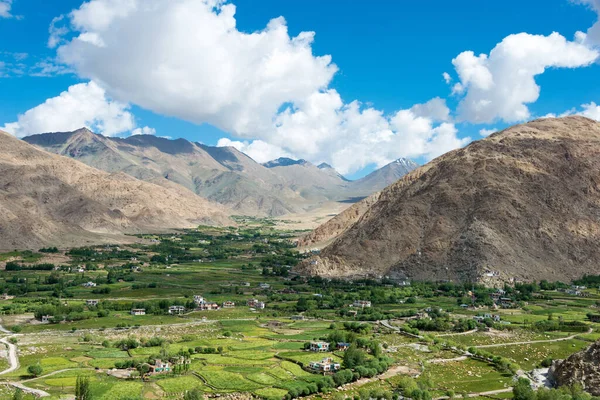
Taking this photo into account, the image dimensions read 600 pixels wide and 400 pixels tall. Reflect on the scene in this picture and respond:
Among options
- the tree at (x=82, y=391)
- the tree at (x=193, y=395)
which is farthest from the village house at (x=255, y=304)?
the tree at (x=82, y=391)

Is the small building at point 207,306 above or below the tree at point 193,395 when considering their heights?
above

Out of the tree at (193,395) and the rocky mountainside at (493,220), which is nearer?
the tree at (193,395)

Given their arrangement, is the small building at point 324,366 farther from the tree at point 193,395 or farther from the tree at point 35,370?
the tree at point 35,370

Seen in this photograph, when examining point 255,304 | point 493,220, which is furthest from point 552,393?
point 493,220

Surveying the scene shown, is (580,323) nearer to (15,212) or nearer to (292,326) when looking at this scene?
(292,326)

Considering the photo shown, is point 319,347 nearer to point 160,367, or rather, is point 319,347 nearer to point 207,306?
point 160,367

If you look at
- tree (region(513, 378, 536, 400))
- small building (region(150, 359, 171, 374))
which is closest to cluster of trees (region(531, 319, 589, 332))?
tree (region(513, 378, 536, 400))

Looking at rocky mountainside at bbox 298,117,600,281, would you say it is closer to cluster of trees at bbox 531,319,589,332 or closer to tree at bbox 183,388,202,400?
cluster of trees at bbox 531,319,589,332
